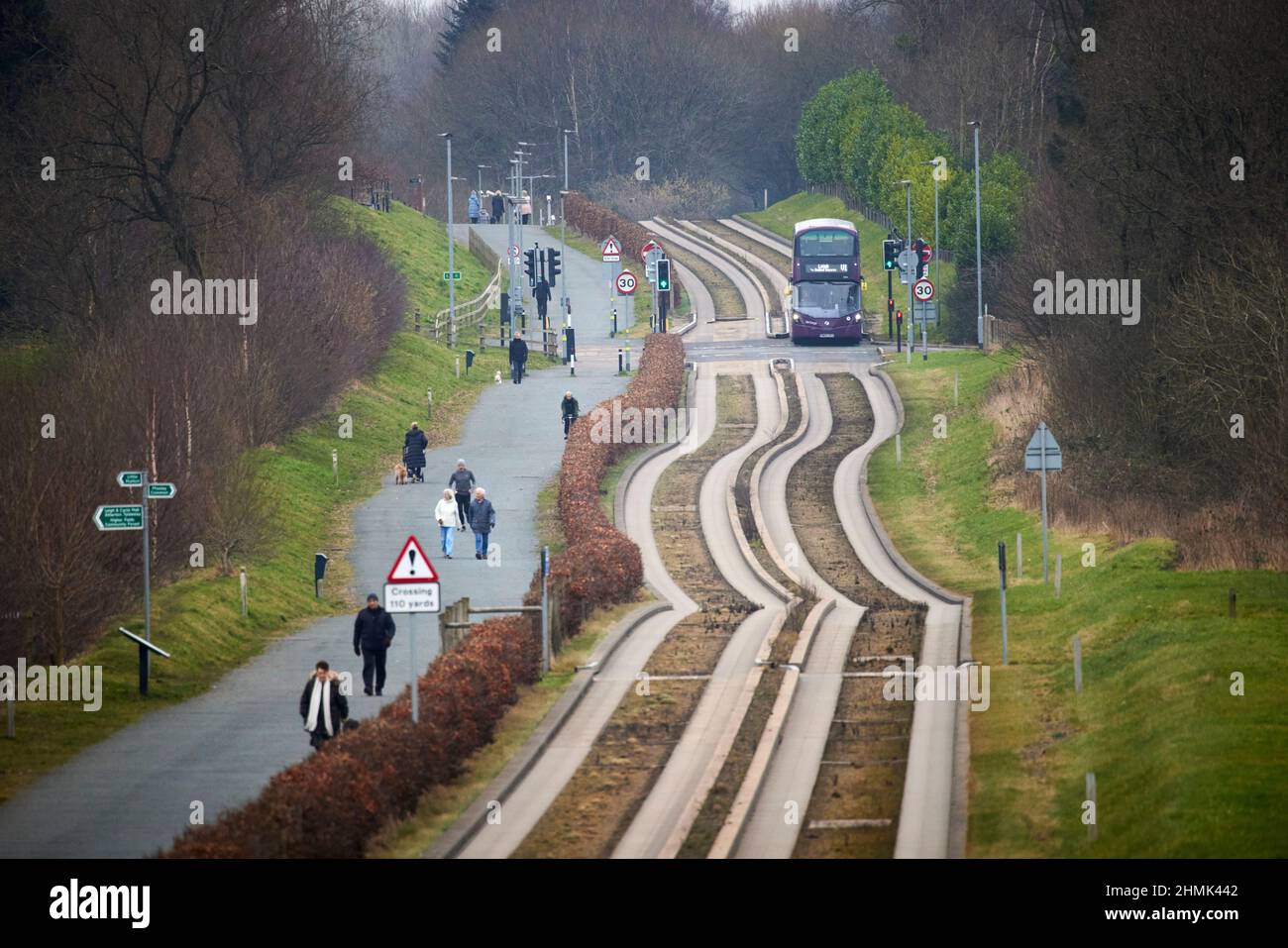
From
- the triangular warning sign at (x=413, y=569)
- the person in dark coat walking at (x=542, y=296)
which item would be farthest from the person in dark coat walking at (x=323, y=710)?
the person in dark coat walking at (x=542, y=296)

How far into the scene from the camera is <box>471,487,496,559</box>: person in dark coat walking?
34844 mm

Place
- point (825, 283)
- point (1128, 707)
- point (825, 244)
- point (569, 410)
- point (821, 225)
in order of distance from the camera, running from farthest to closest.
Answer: point (821, 225) < point (825, 244) < point (825, 283) < point (569, 410) < point (1128, 707)

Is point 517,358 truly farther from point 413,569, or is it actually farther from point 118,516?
point 413,569

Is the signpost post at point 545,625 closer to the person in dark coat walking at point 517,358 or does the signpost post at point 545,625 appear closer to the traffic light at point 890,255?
the person in dark coat walking at point 517,358

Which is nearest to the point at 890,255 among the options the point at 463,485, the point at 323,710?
the point at 463,485

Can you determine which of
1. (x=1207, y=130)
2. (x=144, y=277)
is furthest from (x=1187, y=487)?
(x=144, y=277)

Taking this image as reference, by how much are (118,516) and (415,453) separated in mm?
17707

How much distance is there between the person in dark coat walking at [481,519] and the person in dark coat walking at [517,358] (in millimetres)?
20303

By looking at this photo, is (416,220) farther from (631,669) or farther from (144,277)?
(631,669)

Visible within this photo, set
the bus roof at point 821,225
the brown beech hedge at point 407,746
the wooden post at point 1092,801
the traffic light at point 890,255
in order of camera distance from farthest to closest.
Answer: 1. the bus roof at point 821,225
2. the traffic light at point 890,255
3. the wooden post at point 1092,801
4. the brown beech hedge at point 407,746

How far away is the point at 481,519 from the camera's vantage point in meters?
34.8

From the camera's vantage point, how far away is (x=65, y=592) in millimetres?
26281

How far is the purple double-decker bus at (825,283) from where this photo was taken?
208ft

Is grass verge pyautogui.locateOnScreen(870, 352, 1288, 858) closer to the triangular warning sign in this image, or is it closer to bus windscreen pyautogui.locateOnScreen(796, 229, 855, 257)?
the triangular warning sign
